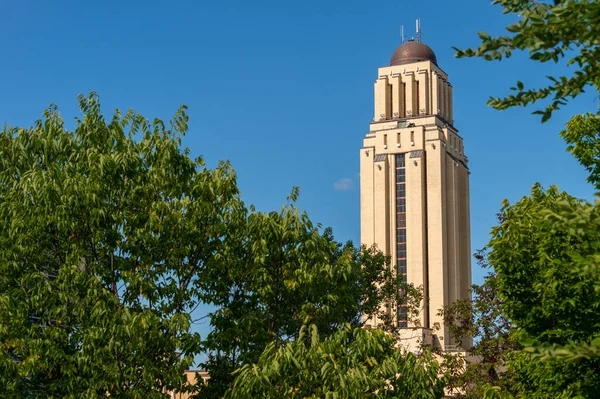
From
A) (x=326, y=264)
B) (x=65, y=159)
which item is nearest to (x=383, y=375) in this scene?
(x=326, y=264)

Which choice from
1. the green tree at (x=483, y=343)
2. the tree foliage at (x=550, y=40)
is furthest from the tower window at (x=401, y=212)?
the tree foliage at (x=550, y=40)

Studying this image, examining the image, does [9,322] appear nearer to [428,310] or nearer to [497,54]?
[497,54]

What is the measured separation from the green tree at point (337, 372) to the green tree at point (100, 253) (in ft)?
7.28

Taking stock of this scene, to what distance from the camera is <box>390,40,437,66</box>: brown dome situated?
99.1m

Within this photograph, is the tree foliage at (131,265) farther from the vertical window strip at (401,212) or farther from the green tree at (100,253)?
the vertical window strip at (401,212)

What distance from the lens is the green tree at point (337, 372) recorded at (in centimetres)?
1508

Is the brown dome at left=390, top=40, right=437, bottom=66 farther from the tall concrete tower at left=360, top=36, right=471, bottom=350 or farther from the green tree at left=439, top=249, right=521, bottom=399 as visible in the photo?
the green tree at left=439, top=249, right=521, bottom=399

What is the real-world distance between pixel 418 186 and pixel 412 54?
17.4m

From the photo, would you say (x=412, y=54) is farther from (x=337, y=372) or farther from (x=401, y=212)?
(x=337, y=372)

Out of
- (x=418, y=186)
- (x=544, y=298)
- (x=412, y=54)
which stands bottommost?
(x=544, y=298)

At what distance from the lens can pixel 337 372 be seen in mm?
15391

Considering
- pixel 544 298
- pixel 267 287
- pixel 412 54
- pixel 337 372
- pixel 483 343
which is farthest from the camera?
pixel 412 54

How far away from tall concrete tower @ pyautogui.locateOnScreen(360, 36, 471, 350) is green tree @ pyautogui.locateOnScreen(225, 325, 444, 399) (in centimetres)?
6939

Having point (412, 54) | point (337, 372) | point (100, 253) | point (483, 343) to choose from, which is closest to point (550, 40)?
point (337, 372)
